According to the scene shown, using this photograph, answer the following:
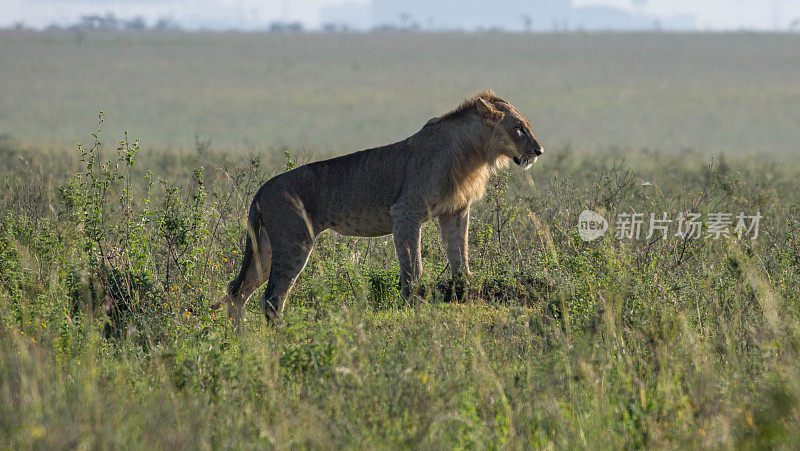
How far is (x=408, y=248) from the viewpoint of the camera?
7969 millimetres

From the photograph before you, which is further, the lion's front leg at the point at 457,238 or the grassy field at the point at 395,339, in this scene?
the lion's front leg at the point at 457,238

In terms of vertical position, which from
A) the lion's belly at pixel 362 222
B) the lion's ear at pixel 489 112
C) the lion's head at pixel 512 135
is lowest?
the lion's belly at pixel 362 222

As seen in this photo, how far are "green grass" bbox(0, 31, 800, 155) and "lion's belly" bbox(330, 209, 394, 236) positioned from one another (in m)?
34.2

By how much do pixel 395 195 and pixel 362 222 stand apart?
1.40 ft

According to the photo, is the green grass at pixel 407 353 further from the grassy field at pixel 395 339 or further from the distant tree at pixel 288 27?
the distant tree at pixel 288 27

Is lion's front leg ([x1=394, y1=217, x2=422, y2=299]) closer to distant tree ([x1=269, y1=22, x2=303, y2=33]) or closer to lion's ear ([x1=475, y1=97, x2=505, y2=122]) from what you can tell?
lion's ear ([x1=475, y1=97, x2=505, y2=122])

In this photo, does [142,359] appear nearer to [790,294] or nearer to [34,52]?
[790,294]

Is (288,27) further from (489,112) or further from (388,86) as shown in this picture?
(489,112)

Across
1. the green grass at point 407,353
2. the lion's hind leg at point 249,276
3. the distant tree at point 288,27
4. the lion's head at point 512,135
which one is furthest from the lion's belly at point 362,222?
the distant tree at point 288,27

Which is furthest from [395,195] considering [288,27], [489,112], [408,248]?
[288,27]

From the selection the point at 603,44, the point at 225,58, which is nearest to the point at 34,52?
the point at 225,58

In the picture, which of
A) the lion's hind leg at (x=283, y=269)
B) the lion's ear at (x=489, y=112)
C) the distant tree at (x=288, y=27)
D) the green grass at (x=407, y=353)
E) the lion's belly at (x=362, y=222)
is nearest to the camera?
the green grass at (x=407, y=353)

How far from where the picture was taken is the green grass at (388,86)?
6381 centimetres

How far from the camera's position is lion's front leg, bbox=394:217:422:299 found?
7.96 m
